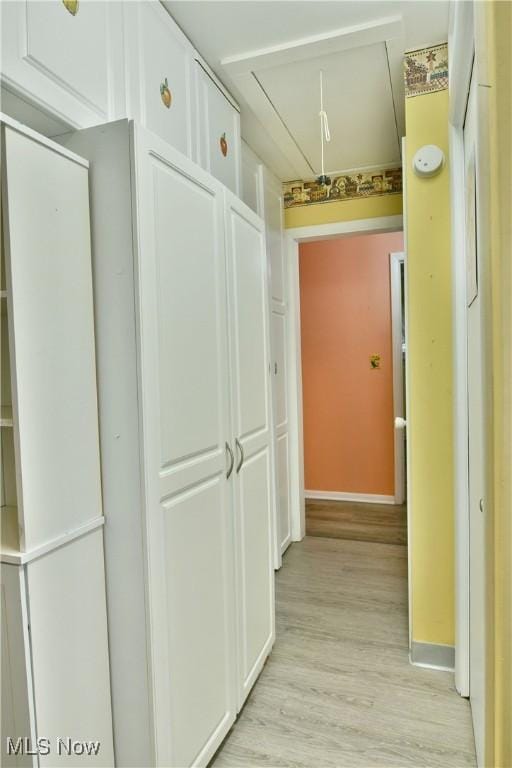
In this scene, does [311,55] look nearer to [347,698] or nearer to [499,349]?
[499,349]

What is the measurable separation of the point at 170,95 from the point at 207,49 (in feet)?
1.26

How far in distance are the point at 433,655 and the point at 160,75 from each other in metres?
2.54

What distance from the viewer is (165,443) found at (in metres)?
1.23

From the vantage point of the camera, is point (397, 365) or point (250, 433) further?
point (397, 365)

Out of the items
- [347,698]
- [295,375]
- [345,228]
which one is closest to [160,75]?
[345,228]

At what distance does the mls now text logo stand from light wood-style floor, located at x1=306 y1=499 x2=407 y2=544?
8.85 ft

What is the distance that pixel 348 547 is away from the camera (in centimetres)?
335

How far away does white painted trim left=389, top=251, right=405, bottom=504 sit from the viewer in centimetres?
419

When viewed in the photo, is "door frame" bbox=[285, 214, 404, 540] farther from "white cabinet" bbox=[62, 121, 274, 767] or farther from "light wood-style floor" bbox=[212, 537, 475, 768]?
"white cabinet" bbox=[62, 121, 274, 767]

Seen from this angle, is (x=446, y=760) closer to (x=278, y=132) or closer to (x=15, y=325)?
(x=15, y=325)

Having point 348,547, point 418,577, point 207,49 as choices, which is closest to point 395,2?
point 207,49

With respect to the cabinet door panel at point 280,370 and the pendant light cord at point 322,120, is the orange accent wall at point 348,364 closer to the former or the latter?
the cabinet door panel at point 280,370

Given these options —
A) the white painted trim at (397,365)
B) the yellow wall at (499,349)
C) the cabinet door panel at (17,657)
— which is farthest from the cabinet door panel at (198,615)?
the white painted trim at (397,365)

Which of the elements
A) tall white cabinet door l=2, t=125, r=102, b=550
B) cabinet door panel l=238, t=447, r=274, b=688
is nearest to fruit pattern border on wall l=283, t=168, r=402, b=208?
cabinet door panel l=238, t=447, r=274, b=688
